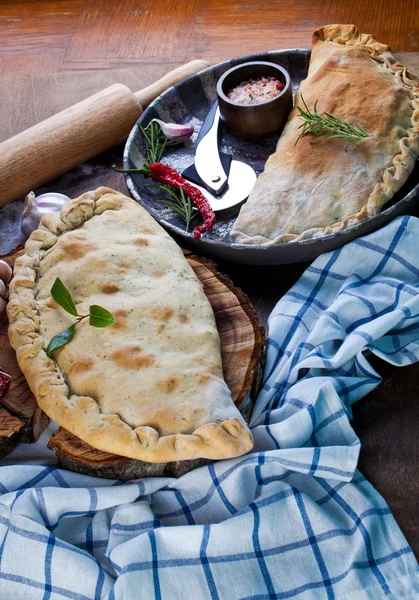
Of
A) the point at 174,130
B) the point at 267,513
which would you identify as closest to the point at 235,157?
the point at 174,130

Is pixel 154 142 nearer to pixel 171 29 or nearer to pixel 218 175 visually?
pixel 218 175

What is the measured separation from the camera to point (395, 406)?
200 centimetres

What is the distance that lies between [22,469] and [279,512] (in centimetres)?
63

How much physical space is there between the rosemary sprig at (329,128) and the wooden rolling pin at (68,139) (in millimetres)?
685

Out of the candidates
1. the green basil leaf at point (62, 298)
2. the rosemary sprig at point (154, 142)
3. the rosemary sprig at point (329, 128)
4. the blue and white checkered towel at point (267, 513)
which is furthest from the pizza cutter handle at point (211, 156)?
the green basil leaf at point (62, 298)

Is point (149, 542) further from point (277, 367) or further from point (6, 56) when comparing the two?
point (6, 56)

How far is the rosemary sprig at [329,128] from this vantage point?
2273 mm

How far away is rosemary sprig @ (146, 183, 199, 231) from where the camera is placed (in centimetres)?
233

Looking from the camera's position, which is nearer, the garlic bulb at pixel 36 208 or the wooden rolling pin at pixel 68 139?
the garlic bulb at pixel 36 208

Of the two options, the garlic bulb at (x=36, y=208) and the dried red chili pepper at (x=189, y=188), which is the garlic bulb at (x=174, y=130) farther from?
the garlic bulb at (x=36, y=208)

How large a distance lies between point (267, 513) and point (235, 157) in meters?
1.20

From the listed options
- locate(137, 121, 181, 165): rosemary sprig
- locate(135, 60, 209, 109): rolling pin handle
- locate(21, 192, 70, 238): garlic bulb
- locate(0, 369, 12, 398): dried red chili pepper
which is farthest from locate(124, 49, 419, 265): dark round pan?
locate(0, 369, 12, 398): dried red chili pepper

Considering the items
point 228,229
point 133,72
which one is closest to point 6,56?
point 133,72

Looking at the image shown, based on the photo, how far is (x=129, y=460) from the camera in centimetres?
183
